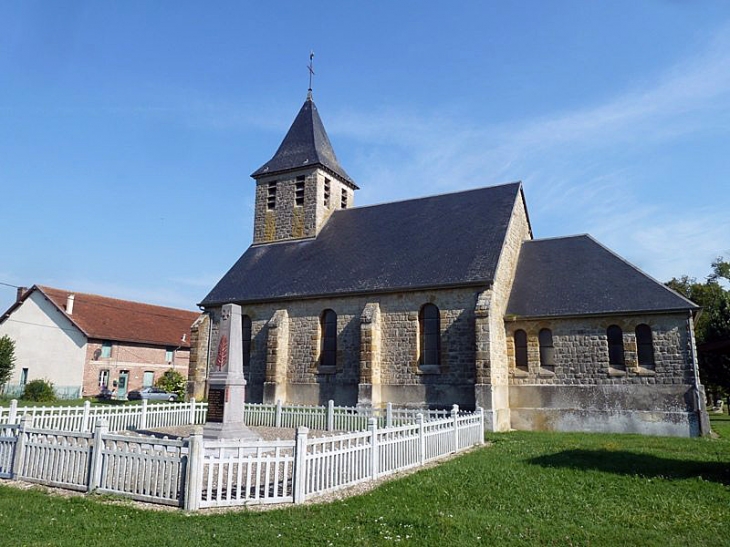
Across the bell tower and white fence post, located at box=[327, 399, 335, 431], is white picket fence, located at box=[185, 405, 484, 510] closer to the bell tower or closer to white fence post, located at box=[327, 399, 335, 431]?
white fence post, located at box=[327, 399, 335, 431]

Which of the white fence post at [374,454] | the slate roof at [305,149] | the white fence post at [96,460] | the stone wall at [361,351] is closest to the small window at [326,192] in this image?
the slate roof at [305,149]

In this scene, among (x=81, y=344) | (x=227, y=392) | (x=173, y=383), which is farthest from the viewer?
(x=173, y=383)

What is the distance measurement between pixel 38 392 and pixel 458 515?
33.3 m

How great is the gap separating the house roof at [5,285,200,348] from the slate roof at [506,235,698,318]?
27.6m

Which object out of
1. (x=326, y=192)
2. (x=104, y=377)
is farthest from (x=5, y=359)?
(x=326, y=192)

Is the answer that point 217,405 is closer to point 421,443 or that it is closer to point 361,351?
point 421,443

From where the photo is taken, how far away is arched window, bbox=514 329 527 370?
20.1 m

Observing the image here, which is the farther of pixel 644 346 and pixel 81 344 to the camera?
pixel 81 344

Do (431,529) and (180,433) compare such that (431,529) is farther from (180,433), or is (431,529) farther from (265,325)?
(265,325)

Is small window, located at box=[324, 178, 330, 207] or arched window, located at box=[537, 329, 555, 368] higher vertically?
small window, located at box=[324, 178, 330, 207]

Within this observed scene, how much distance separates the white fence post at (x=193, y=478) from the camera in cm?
731

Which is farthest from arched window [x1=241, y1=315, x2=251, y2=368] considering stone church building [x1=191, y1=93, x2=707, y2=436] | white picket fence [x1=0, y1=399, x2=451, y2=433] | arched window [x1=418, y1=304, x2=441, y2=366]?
arched window [x1=418, y1=304, x2=441, y2=366]

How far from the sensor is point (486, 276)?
19266 millimetres

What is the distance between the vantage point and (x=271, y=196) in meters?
29.8
